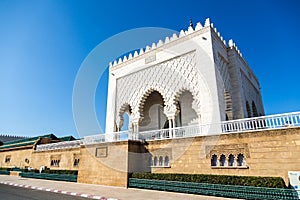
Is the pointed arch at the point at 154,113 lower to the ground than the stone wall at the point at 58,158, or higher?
higher

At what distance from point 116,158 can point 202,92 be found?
17.0 ft

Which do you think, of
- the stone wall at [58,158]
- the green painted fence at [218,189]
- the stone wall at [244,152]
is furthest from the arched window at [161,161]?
the stone wall at [58,158]

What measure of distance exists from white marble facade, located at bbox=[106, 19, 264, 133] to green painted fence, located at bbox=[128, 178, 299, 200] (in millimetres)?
3574

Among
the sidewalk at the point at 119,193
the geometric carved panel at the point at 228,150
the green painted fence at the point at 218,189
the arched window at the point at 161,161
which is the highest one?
the geometric carved panel at the point at 228,150

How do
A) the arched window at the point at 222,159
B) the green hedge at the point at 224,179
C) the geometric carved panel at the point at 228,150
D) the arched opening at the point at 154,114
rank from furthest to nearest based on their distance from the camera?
the arched opening at the point at 154,114 < the arched window at the point at 222,159 < the geometric carved panel at the point at 228,150 < the green hedge at the point at 224,179

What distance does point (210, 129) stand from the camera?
7.76m

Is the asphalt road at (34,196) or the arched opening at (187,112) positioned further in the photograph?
the arched opening at (187,112)

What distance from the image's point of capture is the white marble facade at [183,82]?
988 cm

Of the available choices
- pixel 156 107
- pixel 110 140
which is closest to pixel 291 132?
pixel 110 140

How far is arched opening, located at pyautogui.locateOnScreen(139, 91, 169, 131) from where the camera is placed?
13902 millimetres

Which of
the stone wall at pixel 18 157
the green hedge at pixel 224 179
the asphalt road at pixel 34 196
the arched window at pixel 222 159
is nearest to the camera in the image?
the green hedge at pixel 224 179

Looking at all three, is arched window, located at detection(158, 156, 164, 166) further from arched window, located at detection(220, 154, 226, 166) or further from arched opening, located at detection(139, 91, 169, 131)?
arched opening, located at detection(139, 91, 169, 131)

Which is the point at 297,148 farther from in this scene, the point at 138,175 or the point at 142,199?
the point at 138,175

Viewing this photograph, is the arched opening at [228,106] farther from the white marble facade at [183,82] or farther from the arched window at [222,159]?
the arched window at [222,159]
